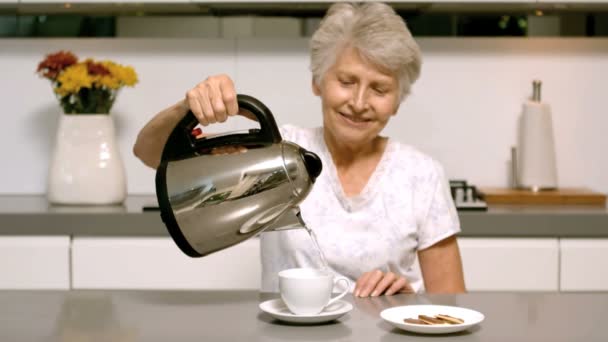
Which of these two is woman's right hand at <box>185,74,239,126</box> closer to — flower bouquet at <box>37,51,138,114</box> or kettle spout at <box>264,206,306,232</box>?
kettle spout at <box>264,206,306,232</box>

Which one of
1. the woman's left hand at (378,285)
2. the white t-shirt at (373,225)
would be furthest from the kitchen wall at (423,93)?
the woman's left hand at (378,285)

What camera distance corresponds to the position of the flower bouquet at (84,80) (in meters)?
2.52

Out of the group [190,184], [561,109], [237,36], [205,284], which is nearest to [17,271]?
[205,284]

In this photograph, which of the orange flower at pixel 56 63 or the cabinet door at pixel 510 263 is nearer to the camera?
the cabinet door at pixel 510 263

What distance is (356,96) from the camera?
1.81m

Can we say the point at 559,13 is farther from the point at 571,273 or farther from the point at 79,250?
the point at 79,250

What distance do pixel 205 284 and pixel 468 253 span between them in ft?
2.27

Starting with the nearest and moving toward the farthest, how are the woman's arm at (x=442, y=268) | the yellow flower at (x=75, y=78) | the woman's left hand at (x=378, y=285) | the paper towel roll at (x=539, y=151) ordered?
the woman's left hand at (x=378, y=285)
the woman's arm at (x=442, y=268)
the yellow flower at (x=75, y=78)
the paper towel roll at (x=539, y=151)

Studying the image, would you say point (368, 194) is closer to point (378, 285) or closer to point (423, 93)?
point (378, 285)

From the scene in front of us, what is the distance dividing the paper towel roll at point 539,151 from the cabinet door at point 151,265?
899 mm

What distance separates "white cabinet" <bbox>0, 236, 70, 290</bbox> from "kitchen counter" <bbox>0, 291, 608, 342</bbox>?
2.99ft

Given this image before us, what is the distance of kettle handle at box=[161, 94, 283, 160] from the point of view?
4.03 feet

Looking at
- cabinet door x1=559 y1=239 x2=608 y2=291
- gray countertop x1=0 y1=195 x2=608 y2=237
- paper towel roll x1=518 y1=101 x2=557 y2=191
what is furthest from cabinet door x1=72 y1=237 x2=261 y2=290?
paper towel roll x1=518 y1=101 x2=557 y2=191

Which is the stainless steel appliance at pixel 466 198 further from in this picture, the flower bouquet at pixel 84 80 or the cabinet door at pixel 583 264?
the flower bouquet at pixel 84 80
